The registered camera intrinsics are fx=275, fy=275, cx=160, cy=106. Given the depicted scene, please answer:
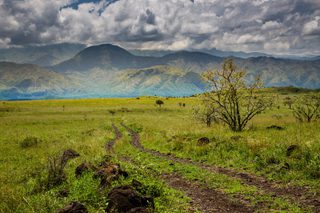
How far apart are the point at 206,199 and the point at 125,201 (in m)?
3.86

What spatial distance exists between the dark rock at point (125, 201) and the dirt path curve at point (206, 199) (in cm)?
189

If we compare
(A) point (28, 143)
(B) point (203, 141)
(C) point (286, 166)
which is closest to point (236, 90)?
(B) point (203, 141)

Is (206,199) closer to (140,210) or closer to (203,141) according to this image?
(140,210)

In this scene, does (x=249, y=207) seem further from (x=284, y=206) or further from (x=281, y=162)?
(x=281, y=162)

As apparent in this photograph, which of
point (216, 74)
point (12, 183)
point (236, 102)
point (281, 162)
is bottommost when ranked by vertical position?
point (12, 183)

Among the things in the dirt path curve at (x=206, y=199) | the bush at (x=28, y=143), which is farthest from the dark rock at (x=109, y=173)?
the bush at (x=28, y=143)

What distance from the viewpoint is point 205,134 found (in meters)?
25.6

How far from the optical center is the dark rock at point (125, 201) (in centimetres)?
976

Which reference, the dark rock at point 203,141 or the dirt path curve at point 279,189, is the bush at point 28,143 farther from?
the dirt path curve at point 279,189

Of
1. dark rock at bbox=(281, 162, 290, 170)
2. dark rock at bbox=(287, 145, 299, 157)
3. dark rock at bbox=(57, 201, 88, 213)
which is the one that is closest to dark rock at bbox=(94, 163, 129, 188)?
dark rock at bbox=(57, 201, 88, 213)

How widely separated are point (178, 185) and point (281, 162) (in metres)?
6.30

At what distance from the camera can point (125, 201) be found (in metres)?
9.90

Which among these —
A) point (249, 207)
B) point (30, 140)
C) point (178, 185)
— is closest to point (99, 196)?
point (178, 185)

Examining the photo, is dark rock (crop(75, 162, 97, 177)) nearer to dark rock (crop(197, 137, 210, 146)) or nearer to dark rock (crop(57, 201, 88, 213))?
dark rock (crop(57, 201, 88, 213))
